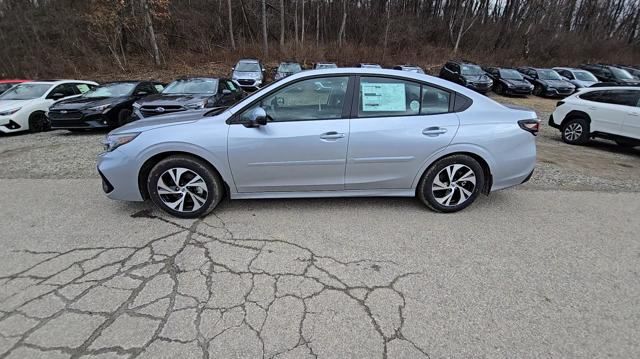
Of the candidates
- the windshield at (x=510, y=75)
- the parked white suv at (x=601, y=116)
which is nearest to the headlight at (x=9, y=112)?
the parked white suv at (x=601, y=116)

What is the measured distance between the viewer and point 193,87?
869cm

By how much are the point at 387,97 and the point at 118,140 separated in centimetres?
300

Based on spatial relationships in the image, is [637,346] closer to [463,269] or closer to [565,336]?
[565,336]

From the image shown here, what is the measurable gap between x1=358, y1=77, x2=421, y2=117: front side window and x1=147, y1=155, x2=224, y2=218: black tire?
1759 mm

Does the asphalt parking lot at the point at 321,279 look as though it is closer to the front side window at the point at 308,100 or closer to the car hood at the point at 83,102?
the front side window at the point at 308,100

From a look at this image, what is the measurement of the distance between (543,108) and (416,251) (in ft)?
52.6

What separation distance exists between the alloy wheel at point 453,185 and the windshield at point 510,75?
63.2 ft

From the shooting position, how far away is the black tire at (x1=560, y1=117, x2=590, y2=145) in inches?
315

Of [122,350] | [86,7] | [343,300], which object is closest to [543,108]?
[343,300]

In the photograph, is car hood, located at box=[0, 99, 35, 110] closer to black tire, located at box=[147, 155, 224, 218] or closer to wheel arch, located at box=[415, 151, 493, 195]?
black tire, located at box=[147, 155, 224, 218]

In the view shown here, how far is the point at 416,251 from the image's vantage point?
3.04 m

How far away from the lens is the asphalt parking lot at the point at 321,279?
81.0 inches

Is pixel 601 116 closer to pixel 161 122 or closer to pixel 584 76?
pixel 161 122

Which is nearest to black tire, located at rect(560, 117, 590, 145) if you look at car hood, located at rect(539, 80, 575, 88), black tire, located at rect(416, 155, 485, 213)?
black tire, located at rect(416, 155, 485, 213)
